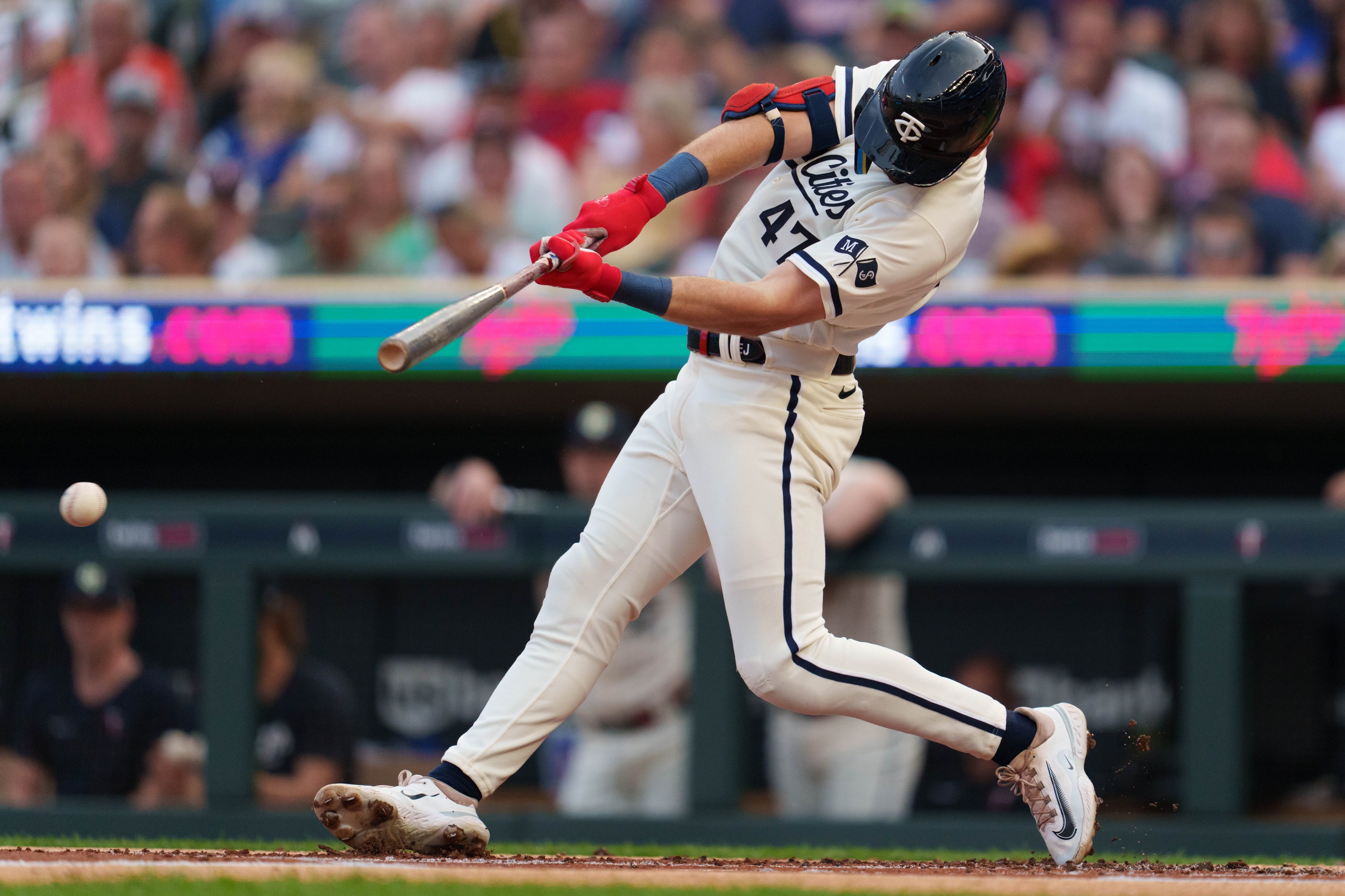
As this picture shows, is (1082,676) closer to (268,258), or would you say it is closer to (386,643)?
(386,643)

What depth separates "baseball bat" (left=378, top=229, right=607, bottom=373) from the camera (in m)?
2.21

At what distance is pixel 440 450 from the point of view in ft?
18.2

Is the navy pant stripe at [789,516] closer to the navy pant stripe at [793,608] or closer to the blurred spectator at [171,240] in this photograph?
the navy pant stripe at [793,608]

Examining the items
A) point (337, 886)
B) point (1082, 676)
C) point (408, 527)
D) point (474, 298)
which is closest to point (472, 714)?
point (408, 527)

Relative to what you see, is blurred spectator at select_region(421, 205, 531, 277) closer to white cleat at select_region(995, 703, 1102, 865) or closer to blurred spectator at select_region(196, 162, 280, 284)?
blurred spectator at select_region(196, 162, 280, 284)

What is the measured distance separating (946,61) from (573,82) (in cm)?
431

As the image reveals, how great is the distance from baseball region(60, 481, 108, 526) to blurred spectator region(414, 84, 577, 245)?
278 centimetres

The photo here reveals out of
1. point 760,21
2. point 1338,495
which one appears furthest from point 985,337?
point 760,21

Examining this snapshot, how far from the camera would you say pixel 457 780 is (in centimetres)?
287

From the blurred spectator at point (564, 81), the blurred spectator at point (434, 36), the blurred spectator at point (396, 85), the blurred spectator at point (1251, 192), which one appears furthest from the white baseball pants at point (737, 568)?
the blurred spectator at point (434, 36)

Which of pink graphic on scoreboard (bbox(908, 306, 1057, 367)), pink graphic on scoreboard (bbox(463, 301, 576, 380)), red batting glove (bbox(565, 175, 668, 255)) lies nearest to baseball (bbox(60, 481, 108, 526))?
red batting glove (bbox(565, 175, 668, 255))

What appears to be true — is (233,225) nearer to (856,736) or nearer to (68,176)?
(68,176)

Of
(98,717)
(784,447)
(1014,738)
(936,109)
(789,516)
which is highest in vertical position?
(936,109)

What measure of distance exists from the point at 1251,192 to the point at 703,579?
2.71 meters
